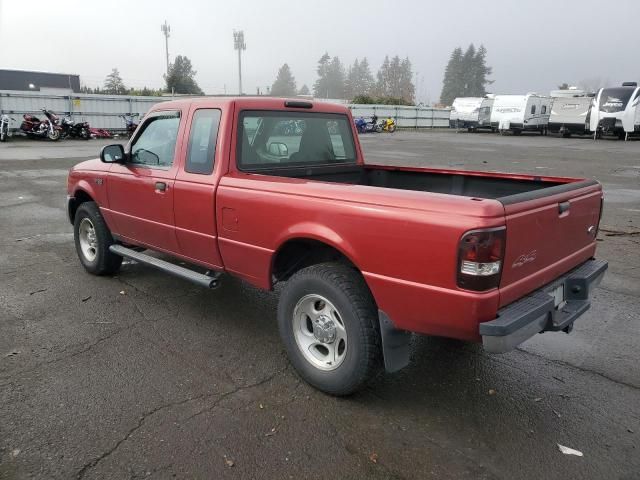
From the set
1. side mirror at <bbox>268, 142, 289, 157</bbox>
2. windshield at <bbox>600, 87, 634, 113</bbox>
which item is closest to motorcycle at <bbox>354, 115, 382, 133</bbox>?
windshield at <bbox>600, 87, 634, 113</bbox>

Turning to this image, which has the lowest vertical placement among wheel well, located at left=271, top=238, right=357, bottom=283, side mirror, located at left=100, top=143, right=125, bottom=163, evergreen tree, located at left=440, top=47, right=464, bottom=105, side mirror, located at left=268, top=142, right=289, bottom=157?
wheel well, located at left=271, top=238, right=357, bottom=283

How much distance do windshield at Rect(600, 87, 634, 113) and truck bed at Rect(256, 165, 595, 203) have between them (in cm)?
2770

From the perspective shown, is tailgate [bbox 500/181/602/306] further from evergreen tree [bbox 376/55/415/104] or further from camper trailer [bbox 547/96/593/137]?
evergreen tree [bbox 376/55/415/104]

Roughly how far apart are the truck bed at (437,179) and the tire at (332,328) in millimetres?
1222

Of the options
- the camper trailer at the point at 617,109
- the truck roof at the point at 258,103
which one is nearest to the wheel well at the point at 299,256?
the truck roof at the point at 258,103

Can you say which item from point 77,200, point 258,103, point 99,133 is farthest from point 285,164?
point 99,133

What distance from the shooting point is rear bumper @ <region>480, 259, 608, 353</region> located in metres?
2.57

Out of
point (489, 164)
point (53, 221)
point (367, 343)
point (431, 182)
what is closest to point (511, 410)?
point (367, 343)

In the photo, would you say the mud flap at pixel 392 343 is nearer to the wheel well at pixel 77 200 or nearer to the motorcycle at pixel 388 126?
the wheel well at pixel 77 200

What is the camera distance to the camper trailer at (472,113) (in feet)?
127

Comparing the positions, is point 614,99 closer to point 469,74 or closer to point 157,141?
point 157,141

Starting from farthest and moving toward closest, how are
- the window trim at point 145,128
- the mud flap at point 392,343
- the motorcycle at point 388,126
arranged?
the motorcycle at point 388,126 < the window trim at point 145,128 < the mud flap at point 392,343

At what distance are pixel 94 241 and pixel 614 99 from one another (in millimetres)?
29685

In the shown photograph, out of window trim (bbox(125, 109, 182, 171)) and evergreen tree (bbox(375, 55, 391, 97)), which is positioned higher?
evergreen tree (bbox(375, 55, 391, 97))
